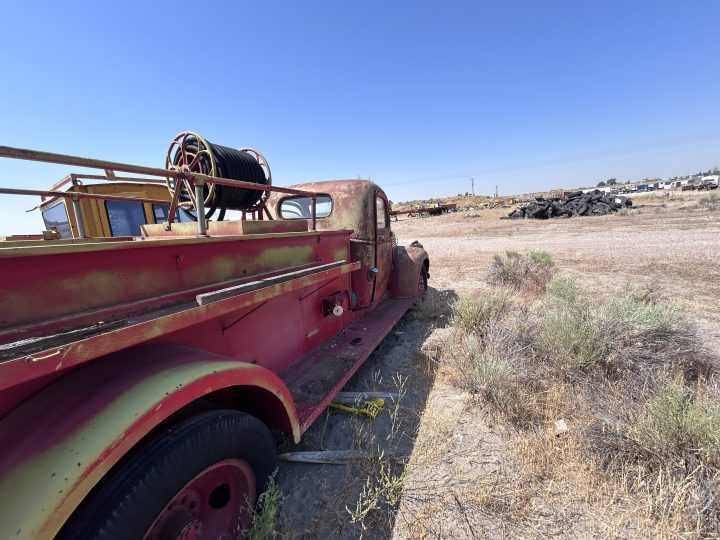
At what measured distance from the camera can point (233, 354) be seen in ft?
7.47

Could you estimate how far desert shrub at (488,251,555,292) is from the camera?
6.66 m

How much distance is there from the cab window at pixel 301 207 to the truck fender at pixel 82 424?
3.03m

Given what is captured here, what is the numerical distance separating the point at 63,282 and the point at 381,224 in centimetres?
385

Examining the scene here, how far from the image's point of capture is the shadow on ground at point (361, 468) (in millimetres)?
2012

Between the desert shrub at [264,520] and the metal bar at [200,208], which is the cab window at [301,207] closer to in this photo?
the metal bar at [200,208]

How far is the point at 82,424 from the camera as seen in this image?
3.99ft

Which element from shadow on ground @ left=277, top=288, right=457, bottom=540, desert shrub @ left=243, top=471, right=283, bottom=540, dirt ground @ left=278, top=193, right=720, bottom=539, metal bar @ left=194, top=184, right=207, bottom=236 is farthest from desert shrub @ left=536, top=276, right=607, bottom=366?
metal bar @ left=194, top=184, right=207, bottom=236

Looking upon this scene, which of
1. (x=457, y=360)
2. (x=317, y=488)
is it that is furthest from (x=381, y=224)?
(x=317, y=488)

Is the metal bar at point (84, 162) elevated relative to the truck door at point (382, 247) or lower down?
elevated

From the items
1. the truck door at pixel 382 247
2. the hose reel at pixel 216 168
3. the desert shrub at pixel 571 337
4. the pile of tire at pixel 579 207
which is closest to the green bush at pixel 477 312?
the desert shrub at pixel 571 337

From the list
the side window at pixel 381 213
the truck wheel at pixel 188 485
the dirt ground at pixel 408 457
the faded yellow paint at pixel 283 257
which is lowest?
the dirt ground at pixel 408 457

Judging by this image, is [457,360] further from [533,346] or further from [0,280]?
[0,280]

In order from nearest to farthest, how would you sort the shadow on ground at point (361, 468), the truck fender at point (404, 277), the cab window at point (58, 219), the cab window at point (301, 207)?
the shadow on ground at point (361, 468), the cab window at point (301, 207), the truck fender at point (404, 277), the cab window at point (58, 219)

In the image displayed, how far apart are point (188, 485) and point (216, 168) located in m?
2.22
